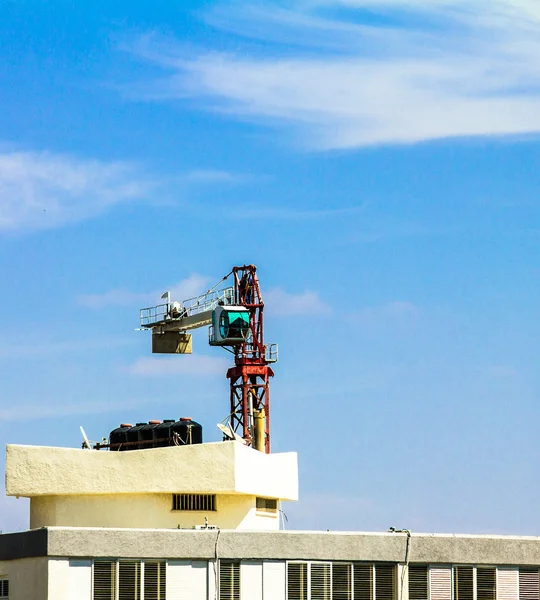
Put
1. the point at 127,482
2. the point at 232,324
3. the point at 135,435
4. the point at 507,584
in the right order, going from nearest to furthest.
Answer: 1. the point at 507,584
2. the point at 127,482
3. the point at 135,435
4. the point at 232,324

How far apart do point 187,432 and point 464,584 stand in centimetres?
1440

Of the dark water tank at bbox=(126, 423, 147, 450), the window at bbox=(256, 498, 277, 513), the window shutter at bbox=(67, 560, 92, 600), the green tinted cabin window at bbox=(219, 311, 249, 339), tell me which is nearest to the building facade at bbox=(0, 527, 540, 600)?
the window shutter at bbox=(67, 560, 92, 600)

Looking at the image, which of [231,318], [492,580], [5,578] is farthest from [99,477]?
[231,318]

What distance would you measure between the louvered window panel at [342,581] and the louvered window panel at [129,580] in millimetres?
7509

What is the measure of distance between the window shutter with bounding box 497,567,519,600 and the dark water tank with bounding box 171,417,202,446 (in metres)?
14.8

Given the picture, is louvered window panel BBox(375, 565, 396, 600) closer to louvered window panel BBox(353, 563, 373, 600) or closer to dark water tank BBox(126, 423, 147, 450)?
louvered window panel BBox(353, 563, 373, 600)

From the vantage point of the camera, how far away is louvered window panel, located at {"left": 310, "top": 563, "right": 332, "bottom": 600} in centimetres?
5647

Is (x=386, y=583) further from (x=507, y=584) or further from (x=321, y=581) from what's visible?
(x=507, y=584)

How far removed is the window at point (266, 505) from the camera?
65812 mm

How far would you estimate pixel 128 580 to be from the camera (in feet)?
Answer: 179

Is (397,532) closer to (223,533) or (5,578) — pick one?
(223,533)

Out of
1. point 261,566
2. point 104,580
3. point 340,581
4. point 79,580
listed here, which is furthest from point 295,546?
point 79,580

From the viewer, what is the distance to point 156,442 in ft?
217

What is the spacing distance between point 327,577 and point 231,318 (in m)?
45.0
